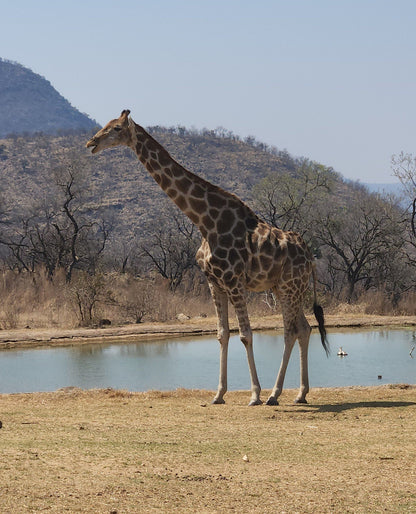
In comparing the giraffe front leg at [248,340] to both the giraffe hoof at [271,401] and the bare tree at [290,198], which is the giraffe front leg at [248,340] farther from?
the bare tree at [290,198]

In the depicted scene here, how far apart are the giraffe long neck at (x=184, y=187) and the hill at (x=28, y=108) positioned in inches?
6852

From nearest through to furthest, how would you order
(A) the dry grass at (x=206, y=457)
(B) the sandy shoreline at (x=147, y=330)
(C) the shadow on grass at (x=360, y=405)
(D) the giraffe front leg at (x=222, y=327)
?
(A) the dry grass at (x=206, y=457) → (C) the shadow on grass at (x=360, y=405) → (D) the giraffe front leg at (x=222, y=327) → (B) the sandy shoreline at (x=147, y=330)

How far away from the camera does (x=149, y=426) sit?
9570mm

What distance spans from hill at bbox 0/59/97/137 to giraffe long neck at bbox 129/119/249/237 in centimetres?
17405

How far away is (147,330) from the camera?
84.3 ft

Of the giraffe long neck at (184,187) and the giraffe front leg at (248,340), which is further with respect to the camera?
the giraffe long neck at (184,187)

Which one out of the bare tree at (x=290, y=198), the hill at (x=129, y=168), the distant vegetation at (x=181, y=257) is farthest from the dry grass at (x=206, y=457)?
the hill at (x=129, y=168)

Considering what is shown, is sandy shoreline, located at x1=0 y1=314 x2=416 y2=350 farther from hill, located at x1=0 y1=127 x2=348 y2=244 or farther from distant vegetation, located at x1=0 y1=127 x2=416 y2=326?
hill, located at x1=0 y1=127 x2=348 y2=244

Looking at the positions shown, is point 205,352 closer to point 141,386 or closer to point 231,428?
point 141,386

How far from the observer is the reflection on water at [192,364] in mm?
16062

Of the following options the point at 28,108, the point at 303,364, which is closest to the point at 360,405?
the point at 303,364

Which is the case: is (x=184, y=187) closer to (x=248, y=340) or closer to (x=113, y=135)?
(x=113, y=135)

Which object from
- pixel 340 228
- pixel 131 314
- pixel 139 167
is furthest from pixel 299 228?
pixel 139 167

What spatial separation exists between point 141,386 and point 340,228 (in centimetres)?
2272
